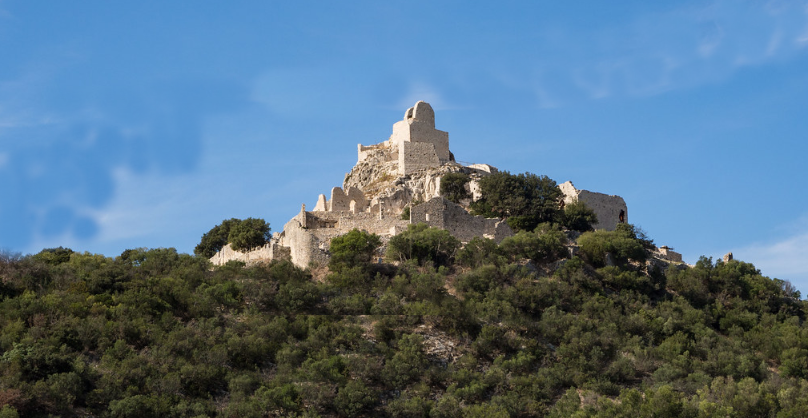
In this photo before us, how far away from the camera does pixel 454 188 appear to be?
57469 millimetres

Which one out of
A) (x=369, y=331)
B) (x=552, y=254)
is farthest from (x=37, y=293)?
(x=552, y=254)

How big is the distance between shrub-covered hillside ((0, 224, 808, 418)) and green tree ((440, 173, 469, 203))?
8152mm

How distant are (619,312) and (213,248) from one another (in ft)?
82.6

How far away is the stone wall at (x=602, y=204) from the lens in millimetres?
58062

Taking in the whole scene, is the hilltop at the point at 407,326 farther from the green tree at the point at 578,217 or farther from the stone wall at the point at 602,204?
the stone wall at the point at 602,204

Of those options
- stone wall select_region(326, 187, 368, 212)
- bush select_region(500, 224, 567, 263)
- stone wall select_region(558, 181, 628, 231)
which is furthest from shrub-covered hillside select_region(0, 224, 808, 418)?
stone wall select_region(326, 187, 368, 212)

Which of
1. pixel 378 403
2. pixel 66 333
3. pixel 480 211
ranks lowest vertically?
pixel 378 403

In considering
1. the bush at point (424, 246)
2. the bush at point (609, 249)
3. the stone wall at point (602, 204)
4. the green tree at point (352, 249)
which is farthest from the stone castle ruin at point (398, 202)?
the bush at point (609, 249)

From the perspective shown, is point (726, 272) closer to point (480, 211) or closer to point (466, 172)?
point (480, 211)

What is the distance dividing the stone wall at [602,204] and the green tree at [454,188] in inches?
227

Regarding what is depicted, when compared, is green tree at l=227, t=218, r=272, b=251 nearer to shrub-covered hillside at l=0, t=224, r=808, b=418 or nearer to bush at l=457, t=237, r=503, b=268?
shrub-covered hillside at l=0, t=224, r=808, b=418

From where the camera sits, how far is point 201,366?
38.8 meters

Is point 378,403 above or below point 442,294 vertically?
below

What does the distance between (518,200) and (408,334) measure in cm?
1453
